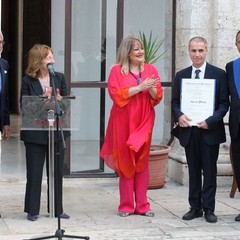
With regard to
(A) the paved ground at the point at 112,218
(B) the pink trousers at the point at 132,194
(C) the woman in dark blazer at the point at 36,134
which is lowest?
(A) the paved ground at the point at 112,218

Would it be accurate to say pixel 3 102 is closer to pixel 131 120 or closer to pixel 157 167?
pixel 131 120

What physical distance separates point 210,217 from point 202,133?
2.76ft

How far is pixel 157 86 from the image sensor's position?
A: 6.97m

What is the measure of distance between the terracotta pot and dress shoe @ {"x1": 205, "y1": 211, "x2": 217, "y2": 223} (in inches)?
67.2

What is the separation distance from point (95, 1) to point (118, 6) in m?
0.32

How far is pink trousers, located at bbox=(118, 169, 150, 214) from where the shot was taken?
718 centimetres

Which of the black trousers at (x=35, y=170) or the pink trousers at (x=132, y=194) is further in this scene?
the pink trousers at (x=132, y=194)

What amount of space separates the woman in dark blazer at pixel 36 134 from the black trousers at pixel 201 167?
1.31 meters

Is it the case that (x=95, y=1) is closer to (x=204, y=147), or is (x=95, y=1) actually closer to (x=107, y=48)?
(x=107, y=48)

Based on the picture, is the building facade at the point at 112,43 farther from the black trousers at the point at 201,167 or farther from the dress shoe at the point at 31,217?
the dress shoe at the point at 31,217

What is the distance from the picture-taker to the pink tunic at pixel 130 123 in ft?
22.9

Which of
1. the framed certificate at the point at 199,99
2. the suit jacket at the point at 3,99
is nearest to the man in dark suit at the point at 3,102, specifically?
the suit jacket at the point at 3,99

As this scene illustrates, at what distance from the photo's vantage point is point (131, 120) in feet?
23.1

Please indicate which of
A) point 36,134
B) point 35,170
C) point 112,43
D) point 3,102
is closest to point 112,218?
point 35,170
